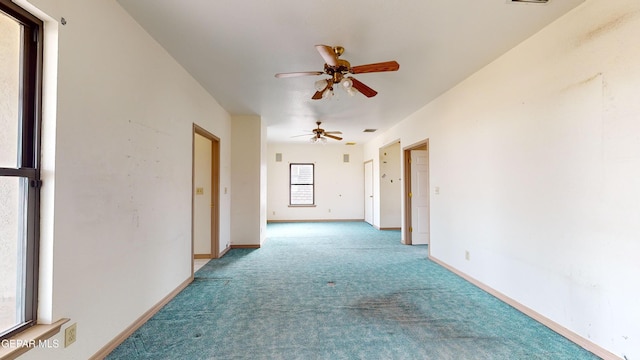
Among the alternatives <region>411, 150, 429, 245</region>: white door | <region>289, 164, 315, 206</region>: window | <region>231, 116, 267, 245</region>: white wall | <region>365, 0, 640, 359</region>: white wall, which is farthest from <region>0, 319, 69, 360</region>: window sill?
<region>289, 164, 315, 206</region>: window

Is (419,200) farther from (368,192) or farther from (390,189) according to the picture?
(368,192)

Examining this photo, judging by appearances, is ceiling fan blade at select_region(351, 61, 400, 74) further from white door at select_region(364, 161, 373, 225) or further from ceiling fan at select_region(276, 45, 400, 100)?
white door at select_region(364, 161, 373, 225)

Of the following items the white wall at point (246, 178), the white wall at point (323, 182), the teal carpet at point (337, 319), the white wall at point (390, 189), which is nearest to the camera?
the teal carpet at point (337, 319)

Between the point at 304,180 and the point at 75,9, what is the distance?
720cm

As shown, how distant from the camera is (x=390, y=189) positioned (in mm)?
7457

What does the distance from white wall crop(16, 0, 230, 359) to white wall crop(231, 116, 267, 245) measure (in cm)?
220

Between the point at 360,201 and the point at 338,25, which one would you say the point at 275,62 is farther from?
the point at 360,201

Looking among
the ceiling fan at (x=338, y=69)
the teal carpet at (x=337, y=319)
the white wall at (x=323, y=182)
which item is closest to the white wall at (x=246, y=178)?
the teal carpet at (x=337, y=319)

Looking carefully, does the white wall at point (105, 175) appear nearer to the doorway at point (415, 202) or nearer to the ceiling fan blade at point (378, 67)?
the ceiling fan blade at point (378, 67)

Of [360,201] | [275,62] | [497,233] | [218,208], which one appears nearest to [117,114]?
[275,62]

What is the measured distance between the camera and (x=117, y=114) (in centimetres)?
201

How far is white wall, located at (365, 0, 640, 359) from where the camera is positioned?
1.78 m

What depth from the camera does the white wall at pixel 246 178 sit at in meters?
5.14

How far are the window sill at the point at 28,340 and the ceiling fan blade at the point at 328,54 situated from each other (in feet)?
8.08
